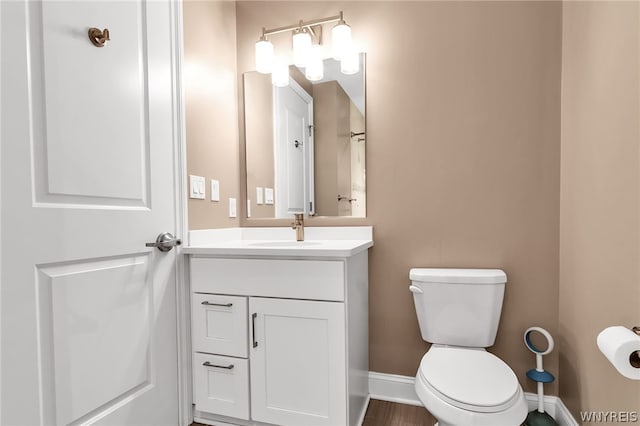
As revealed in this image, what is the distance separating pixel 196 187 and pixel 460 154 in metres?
1.29

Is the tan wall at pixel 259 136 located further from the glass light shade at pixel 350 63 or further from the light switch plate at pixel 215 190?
the glass light shade at pixel 350 63

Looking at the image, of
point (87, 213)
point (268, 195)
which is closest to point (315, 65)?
point (268, 195)

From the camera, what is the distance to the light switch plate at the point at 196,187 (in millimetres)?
1574

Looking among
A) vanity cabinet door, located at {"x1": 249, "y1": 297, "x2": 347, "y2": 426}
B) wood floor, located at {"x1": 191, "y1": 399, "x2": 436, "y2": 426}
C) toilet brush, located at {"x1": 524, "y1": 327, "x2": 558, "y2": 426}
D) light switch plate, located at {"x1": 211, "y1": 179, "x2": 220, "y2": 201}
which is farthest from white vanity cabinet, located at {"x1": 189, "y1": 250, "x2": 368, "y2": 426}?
toilet brush, located at {"x1": 524, "y1": 327, "x2": 558, "y2": 426}

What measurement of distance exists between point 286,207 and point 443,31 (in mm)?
1208

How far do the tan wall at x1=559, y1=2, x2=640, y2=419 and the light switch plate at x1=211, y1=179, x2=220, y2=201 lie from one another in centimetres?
165

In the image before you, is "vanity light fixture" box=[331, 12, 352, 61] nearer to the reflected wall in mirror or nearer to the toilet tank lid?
the reflected wall in mirror

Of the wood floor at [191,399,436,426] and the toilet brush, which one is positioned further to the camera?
the wood floor at [191,399,436,426]

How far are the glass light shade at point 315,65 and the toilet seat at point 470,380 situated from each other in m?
1.46

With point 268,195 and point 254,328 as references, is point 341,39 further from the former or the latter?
point 254,328

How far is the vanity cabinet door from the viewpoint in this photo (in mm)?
1316

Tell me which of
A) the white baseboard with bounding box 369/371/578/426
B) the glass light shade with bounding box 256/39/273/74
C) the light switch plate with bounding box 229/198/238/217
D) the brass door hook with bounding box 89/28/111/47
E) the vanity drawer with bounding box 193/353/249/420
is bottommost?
the white baseboard with bounding box 369/371/578/426

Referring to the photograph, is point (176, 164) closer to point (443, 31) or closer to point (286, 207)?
point (286, 207)

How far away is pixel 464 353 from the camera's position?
1.35 metres
